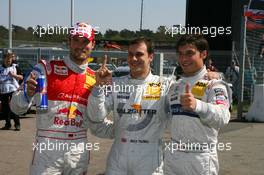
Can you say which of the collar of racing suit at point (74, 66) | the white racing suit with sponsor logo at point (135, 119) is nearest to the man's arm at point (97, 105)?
the white racing suit with sponsor logo at point (135, 119)

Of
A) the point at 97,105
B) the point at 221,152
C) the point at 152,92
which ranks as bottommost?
the point at 221,152

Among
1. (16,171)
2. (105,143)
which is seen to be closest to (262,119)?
(105,143)

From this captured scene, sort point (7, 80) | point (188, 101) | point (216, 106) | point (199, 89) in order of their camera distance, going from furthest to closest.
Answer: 1. point (7, 80)
2. point (199, 89)
3. point (216, 106)
4. point (188, 101)

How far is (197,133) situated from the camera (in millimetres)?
3949

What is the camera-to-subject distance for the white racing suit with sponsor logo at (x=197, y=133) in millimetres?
3926

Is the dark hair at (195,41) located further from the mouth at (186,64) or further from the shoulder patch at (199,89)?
the shoulder patch at (199,89)

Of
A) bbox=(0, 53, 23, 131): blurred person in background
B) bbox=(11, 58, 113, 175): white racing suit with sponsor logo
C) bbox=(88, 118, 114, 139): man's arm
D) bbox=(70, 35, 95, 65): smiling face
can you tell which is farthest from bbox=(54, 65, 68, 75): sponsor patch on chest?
bbox=(0, 53, 23, 131): blurred person in background

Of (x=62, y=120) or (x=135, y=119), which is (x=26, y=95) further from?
(x=135, y=119)

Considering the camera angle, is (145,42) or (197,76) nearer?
(197,76)

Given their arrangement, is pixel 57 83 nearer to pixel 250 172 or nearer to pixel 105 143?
pixel 250 172

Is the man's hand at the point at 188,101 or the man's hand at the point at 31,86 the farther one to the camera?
the man's hand at the point at 31,86

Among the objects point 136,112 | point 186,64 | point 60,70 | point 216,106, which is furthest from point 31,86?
point 216,106

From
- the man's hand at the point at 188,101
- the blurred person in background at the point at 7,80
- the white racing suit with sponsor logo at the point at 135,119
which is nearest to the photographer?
the man's hand at the point at 188,101

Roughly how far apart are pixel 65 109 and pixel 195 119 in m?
1.09
